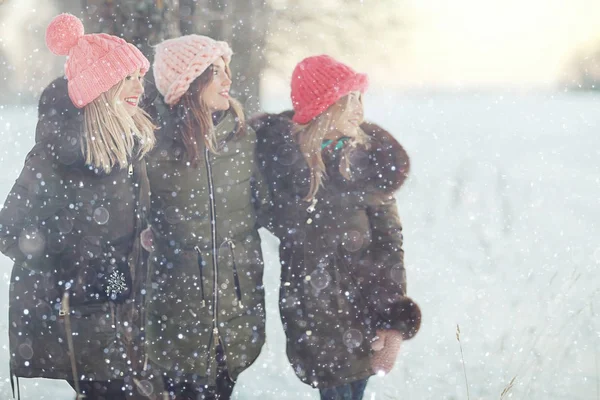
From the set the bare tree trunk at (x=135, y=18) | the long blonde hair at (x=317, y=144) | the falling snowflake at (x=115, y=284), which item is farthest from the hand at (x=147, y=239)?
the bare tree trunk at (x=135, y=18)

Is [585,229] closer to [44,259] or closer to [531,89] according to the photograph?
[531,89]

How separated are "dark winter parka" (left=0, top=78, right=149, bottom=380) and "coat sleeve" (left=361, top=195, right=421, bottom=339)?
91 centimetres

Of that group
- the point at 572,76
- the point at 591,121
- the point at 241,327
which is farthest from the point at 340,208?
the point at 591,121

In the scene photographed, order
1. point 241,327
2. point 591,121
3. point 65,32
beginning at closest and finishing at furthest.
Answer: point 65,32 → point 241,327 → point 591,121

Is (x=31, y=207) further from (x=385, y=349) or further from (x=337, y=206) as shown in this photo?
(x=385, y=349)

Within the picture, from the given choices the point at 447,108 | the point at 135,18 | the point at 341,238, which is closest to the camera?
the point at 341,238

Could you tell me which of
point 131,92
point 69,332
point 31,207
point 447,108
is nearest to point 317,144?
point 131,92

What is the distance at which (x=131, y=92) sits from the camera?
2055 mm

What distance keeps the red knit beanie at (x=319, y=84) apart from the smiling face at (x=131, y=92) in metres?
0.60

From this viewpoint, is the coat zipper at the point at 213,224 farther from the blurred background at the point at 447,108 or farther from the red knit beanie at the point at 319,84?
the red knit beanie at the point at 319,84

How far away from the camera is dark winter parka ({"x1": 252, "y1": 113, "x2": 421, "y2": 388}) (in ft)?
6.89

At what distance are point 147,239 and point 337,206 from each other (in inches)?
29.9

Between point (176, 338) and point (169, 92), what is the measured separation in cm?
98

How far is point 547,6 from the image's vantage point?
8.43 feet
